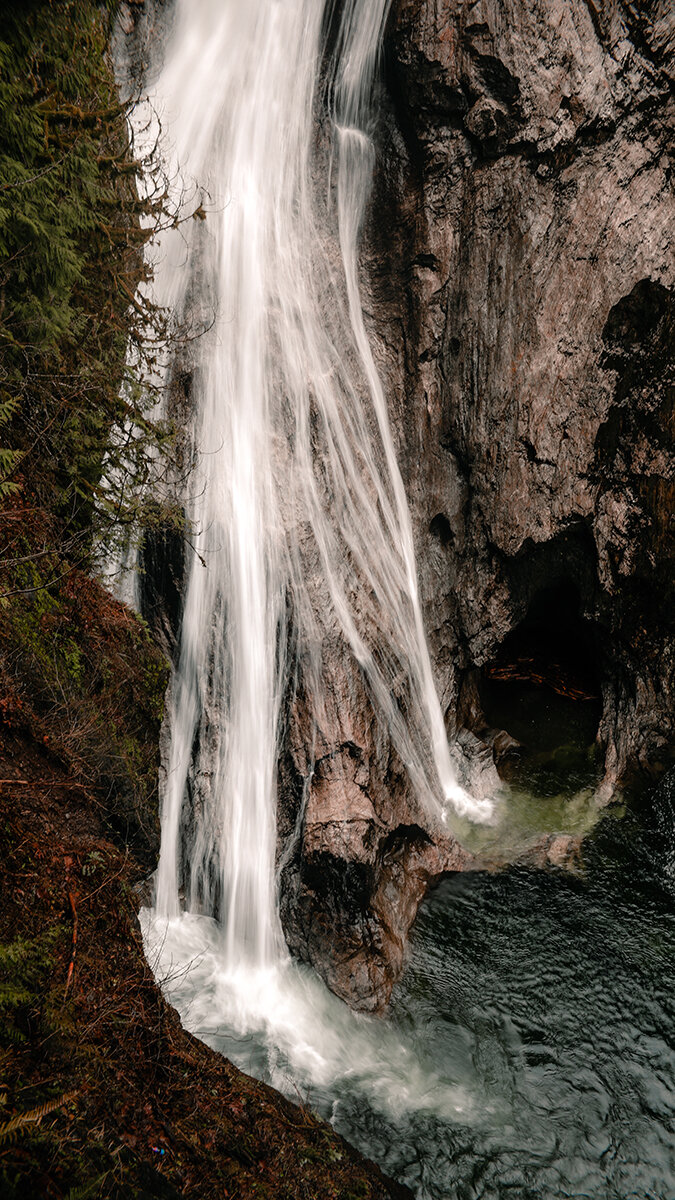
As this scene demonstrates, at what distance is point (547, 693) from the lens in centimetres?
1049

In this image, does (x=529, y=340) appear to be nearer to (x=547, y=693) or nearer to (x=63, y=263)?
(x=547, y=693)

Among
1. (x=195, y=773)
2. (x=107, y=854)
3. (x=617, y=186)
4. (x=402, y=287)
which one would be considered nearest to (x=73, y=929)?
(x=107, y=854)

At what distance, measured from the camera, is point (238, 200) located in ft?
30.7

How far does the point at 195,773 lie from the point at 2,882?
3.93 m

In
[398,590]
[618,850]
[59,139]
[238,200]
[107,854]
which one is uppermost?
[238,200]

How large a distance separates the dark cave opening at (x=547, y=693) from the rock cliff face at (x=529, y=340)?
0.16 metres

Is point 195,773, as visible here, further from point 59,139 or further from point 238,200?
point 238,200

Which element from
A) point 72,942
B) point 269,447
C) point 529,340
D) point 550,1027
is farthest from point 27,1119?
point 529,340

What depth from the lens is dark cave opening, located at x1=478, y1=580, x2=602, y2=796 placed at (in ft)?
30.9

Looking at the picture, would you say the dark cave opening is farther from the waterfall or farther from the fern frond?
the fern frond

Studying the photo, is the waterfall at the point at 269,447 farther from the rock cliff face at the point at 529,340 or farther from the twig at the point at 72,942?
the twig at the point at 72,942

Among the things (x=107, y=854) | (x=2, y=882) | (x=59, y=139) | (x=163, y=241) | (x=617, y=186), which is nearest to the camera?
(x=2, y=882)

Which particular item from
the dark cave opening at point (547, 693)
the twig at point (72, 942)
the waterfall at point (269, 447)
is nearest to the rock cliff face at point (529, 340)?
the dark cave opening at point (547, 693)

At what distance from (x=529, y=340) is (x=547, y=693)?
5.34 m
